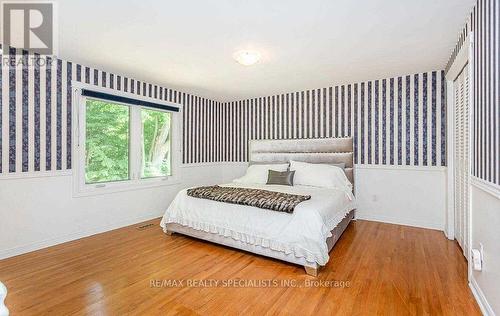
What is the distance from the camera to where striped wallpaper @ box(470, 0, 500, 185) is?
1617 millimetres

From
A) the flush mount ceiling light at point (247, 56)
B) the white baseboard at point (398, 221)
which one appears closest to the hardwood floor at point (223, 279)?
the white baseboard at point (398, 221)

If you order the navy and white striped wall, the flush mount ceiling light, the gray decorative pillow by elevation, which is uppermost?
the flush mount ceiling light

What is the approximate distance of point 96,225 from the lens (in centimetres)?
352

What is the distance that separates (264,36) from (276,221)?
188 cm

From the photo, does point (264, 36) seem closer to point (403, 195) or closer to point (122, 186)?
point (122, 186)

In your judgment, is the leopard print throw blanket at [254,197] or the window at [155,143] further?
the window at [155,143]

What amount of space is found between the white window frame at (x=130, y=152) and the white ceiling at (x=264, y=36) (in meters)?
0.46

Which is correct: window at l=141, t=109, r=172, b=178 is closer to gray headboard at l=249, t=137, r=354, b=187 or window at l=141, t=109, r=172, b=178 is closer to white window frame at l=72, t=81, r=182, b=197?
white window frame at l=72, t=81, r=182, b=197

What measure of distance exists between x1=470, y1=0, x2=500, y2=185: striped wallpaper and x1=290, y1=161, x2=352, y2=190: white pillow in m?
1.77

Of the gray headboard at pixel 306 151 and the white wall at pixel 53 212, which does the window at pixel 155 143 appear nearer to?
the white wall at pixel 53 212

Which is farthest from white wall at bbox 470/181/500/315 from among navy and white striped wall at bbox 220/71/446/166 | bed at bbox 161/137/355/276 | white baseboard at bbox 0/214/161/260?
white baseboard at bbox 0/214/161/260

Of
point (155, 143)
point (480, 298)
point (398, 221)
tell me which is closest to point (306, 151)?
point (398, 221)

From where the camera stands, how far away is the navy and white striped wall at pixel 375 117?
12.3ft

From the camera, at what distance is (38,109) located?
A: 117 inches
